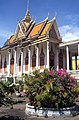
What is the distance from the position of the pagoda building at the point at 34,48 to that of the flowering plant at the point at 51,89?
1269cm

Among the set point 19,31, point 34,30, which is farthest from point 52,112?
point 19,31

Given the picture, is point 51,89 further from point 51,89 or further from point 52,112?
point 52,112

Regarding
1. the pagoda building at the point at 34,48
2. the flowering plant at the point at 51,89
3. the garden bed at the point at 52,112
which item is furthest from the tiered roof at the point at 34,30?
the garden bed at the point at 52,112

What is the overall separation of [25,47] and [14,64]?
344 centimetres

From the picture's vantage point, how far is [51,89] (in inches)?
340

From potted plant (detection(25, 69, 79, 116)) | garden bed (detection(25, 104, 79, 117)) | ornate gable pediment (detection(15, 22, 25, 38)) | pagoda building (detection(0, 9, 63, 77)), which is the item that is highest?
ornate gable pediment (detection(15, 22, 25, 38))

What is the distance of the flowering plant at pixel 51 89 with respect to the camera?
863 cm

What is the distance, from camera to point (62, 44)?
899 inches

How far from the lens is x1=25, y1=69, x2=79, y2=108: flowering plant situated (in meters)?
8.63

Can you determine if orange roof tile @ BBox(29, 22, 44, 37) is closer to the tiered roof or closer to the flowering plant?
the tiered roof

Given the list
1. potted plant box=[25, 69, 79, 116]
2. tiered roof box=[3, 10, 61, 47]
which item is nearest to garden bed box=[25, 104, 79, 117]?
potted plant box=[25, 69, 79, 116]

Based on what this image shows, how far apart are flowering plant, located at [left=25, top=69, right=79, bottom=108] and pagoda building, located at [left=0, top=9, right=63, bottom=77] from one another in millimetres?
12691

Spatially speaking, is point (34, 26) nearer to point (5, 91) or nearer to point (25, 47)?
point (25, 47)

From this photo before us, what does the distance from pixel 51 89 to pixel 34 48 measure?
16670mm
